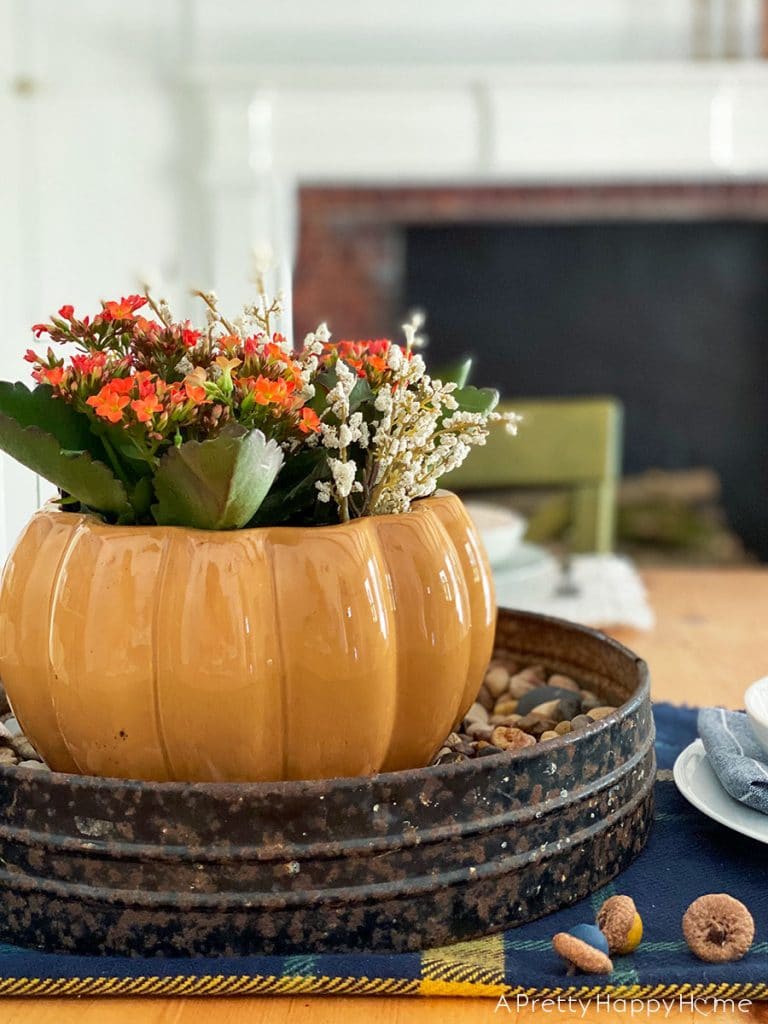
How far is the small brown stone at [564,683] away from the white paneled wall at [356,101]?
8.62 ft

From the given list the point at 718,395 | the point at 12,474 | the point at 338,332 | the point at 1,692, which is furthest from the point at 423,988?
the point at 718,395

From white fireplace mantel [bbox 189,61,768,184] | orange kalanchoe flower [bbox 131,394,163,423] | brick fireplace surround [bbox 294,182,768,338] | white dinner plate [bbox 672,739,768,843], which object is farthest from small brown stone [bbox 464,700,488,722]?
brick fireplace surround [bbox 294,182,768,338]

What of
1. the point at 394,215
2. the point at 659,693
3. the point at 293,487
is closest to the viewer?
the point at 293,487

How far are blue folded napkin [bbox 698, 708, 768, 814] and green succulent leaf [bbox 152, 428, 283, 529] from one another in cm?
32

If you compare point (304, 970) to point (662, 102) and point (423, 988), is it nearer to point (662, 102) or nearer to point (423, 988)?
point (423, 988)

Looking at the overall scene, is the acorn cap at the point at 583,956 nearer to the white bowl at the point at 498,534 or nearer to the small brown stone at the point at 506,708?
the small brown stone at the point at 506,708

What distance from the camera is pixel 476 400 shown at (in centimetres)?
70

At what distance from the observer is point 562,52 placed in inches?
132

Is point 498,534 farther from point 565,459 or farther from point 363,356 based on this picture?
point 565,459

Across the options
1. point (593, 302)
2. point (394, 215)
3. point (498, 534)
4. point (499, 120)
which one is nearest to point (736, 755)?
point (498, 534)

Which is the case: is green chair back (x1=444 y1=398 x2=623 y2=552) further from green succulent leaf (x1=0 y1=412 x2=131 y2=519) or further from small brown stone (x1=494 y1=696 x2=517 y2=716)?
green succulent leaf (x1=0 y1=412 x2=131 y2=519)

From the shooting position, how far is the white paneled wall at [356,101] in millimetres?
3238

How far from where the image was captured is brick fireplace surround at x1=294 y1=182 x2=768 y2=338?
3654 mm

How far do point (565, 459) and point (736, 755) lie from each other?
1463mm
